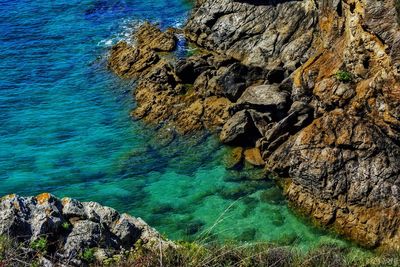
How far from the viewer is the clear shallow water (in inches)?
902

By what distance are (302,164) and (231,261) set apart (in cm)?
1306

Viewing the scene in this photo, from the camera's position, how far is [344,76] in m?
25.4

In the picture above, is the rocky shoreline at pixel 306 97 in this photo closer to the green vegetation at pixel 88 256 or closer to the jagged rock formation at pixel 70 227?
the jagged rock formation at pixel 70 227

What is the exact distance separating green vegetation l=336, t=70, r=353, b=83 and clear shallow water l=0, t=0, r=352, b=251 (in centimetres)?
680

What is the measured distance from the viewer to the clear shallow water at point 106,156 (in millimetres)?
22922

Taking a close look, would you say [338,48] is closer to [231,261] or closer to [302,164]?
[302,164]

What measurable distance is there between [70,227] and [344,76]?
1708 centimetres

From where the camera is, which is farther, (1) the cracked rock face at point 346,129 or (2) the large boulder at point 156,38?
(2) the large boulder at point 156,38

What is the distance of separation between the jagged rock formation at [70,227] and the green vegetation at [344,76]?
47.7ft

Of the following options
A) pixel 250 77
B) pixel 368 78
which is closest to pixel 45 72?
pixel 250 77

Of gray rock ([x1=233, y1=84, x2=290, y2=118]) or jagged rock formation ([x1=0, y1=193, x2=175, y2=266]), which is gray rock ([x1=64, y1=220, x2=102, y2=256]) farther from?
gray rock ([x1=233, y1=84, x2=290, y2=118])

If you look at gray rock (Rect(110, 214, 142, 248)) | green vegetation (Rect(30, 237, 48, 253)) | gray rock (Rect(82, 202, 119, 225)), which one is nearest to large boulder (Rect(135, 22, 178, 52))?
gray rock (Rect(82, 202, 119, 225))

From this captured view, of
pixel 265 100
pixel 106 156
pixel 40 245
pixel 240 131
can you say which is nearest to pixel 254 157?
pixel 240 131

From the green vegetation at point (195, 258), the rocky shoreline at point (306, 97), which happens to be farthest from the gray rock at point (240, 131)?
the green vegetation at point (195, 258)
